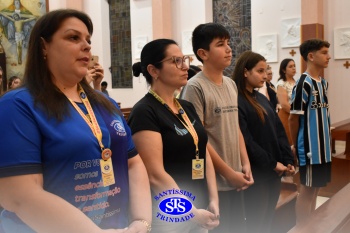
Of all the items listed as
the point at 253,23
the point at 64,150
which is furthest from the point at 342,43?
the point at 64,150

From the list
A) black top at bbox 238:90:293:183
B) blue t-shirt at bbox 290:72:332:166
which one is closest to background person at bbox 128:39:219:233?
black top at bbox 238:90:293:183

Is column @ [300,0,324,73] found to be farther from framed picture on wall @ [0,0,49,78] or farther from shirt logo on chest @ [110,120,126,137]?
shirt logo on chest @ [110,120,126,137]

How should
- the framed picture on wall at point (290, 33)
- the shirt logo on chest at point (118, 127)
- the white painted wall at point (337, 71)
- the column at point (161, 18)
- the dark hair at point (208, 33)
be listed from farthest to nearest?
the column at point (161, 18)
the framed picture on wall at point (290, 33)
the white painted wall at point (337, 71)
the dark hair at point (208, 33)
the shirt logo on chest at point (118, 127)

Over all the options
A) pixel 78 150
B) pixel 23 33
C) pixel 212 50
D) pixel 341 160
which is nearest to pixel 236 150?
pixel 212 50

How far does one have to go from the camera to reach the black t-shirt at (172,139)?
6.39 ft

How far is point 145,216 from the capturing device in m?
1.60

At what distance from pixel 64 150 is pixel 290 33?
8471 mm

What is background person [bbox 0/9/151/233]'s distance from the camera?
1.31m

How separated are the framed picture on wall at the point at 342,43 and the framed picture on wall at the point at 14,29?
284 inches

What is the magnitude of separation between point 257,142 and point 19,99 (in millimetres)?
1891

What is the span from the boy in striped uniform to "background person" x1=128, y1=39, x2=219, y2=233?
1707 mm

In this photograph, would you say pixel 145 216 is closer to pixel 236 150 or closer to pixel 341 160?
pixel 236 150

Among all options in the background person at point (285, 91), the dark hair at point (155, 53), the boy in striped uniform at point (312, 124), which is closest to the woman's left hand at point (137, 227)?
the dark hair at point (155, 53)

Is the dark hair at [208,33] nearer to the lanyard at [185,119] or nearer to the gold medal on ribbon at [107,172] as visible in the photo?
the lanyard at [185,119]
